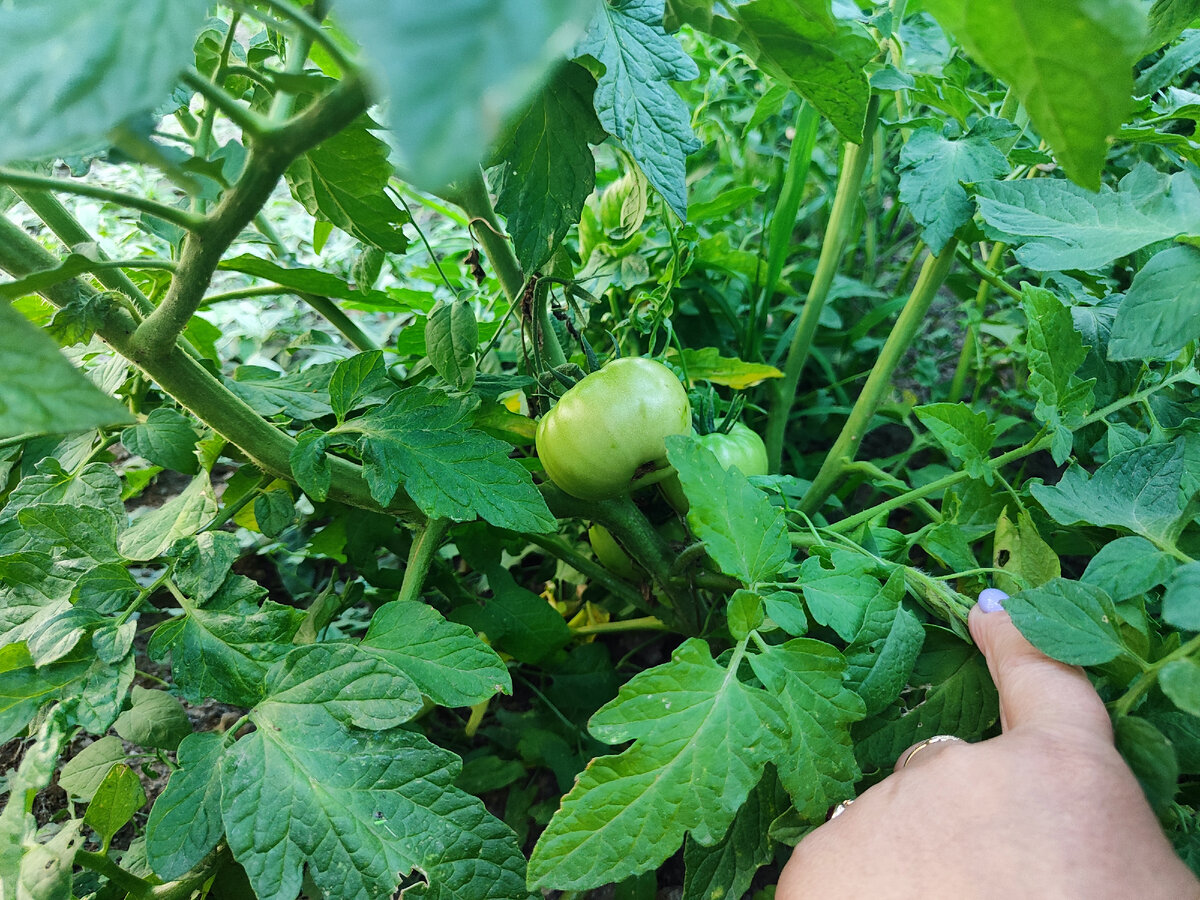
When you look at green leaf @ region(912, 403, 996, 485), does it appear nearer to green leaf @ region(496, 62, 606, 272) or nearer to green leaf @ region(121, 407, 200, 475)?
green leaf @ region(496, 62, 606, 272)

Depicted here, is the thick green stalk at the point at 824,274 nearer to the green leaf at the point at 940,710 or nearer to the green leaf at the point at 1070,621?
the green leaf at the point at 940,710

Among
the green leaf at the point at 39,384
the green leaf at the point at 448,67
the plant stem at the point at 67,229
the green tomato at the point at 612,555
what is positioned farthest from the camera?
the green tomato at the point at 612,555

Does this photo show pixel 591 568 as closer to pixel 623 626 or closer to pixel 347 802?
pixel 623 626

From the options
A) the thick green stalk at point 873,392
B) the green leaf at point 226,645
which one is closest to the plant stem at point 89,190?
the green leaf at point 226,645

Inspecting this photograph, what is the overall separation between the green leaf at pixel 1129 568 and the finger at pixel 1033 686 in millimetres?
69

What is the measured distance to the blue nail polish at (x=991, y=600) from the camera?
65 cm

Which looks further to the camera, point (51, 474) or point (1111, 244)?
point (51, 474)

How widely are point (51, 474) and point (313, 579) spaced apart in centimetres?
47

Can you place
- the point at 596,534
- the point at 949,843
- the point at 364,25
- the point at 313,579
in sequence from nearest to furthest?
the point at 364,25 < the point at 949,843 < the point at 596,534 < the point at 313,579

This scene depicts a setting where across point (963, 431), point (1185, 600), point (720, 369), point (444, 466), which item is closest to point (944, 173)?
point (963, 431)

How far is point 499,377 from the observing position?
32.1 inches

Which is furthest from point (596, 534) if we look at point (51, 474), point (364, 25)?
point (364, 25)

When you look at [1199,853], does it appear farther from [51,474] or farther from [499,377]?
[51,474]

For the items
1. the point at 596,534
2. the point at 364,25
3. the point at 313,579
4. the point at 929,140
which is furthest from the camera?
the point at 313,579
